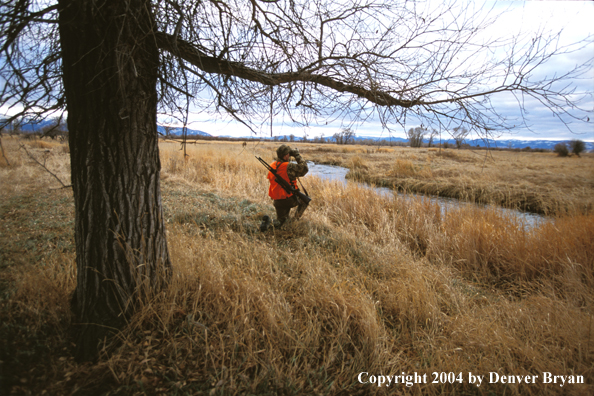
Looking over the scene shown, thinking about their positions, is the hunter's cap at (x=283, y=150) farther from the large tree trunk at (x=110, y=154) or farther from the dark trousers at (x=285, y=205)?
the large tree trunk at (x=110, y=154)

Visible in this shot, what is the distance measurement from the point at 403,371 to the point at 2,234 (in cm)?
547

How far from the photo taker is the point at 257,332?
2146 millimetres

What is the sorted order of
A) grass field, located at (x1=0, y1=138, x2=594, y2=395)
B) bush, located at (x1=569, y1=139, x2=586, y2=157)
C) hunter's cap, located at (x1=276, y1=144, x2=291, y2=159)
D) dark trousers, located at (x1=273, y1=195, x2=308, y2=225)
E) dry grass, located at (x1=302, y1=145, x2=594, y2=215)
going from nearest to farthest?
grass field, located at (x1=0, y1=138, x2=594, y2=395), hunter's cap, located at (x1=276, y1=144, x2=291, y2=159), dark trousers, located at (x1=273, y1=195, x2=308, y2=225), dry grass, located at (x1=302, y1=145, x2=594, y2=215), bush, located at (x1=569, y1=139, x2=586, y2=157)

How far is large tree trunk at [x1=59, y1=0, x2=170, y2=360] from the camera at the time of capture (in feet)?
6.26

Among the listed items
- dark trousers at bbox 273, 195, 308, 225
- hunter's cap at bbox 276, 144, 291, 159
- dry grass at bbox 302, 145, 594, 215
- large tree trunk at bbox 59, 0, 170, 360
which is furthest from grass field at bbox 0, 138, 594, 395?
dry grass at bbox 302, 145, 594, 215

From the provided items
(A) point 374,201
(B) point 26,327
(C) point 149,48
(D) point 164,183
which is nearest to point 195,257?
(B) point 26,327

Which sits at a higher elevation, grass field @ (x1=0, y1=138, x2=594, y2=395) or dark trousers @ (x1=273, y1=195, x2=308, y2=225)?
dark trousers @ (x1=273, y1=195, x2=308, y2=225)

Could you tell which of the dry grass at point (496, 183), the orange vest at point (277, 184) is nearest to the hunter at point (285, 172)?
the orange vest at point (277, 184)

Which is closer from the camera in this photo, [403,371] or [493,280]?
[403,371]

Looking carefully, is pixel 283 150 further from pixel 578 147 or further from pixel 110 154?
pixel 578 147

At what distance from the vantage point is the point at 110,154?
199 cm

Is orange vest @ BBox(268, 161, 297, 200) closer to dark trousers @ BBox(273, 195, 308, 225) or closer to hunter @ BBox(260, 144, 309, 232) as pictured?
hunter @ BBox(260, 144, 309, 232)

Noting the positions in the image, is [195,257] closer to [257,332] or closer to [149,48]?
[257,332]

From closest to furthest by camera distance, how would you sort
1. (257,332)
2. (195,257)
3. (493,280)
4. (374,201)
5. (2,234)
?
(257,332), (195,257), (2,234), (493,280), (374,201)
